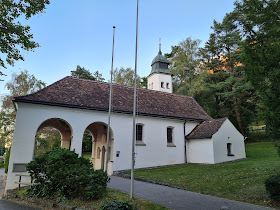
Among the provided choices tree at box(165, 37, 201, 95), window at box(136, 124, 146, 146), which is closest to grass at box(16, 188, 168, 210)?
window at box(136, 124, 146, 146)

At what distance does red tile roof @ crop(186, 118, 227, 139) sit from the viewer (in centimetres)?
1982

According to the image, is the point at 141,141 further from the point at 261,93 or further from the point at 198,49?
the point at 198,49

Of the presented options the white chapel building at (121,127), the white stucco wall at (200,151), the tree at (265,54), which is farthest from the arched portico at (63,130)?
the tree at (265,54)

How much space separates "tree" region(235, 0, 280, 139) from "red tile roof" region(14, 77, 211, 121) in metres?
11.7

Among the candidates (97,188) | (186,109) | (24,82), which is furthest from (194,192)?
(24,82)

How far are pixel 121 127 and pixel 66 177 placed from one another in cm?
1029

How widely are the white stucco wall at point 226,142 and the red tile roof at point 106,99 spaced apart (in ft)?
11.3

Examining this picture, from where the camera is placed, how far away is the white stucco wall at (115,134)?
14598 mm

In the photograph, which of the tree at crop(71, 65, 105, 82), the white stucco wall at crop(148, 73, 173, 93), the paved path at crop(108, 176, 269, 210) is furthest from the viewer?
the tree at crop(71, 65, 105, 82)

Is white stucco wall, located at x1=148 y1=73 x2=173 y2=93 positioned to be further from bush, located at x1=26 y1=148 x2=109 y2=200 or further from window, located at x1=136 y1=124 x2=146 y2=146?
bush, located at x1=26 y1=148 x2=109 y2=200

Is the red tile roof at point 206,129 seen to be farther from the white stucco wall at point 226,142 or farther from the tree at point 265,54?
the tree at point 265,54

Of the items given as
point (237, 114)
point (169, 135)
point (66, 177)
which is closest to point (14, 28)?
point (66, 177)

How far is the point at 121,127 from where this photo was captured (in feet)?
60.9

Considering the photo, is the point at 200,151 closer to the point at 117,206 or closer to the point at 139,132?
the point at 139,132
